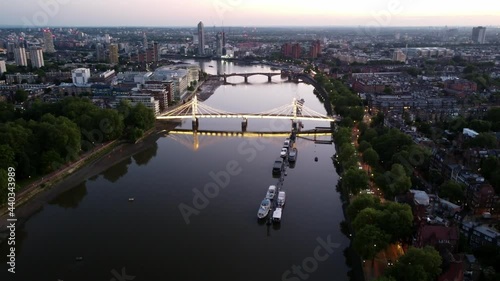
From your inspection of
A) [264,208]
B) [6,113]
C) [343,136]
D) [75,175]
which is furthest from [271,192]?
[6,113]

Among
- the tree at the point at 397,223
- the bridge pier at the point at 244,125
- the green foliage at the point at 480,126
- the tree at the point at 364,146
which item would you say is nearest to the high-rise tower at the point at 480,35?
the green foliage at the point at 480,126

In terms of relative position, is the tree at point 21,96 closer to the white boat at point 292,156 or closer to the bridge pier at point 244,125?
the bridge pier at point 244,125

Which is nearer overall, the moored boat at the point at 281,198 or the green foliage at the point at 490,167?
the moored boat at the point at 281,198

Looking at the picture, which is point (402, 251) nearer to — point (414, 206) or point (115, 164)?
point (414, 206)

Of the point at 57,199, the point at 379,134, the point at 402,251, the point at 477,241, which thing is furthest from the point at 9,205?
the point at 379,134

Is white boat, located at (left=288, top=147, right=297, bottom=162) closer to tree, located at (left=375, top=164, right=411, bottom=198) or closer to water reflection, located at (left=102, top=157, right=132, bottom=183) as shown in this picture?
tree, located at (left=375, top=164, right=411, bottom=198)

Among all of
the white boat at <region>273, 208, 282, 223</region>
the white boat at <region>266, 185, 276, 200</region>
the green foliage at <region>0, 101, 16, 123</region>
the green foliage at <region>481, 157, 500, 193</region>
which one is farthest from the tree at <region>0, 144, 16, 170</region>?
the green foliage at <region>481, 157, 500, 193</region>
